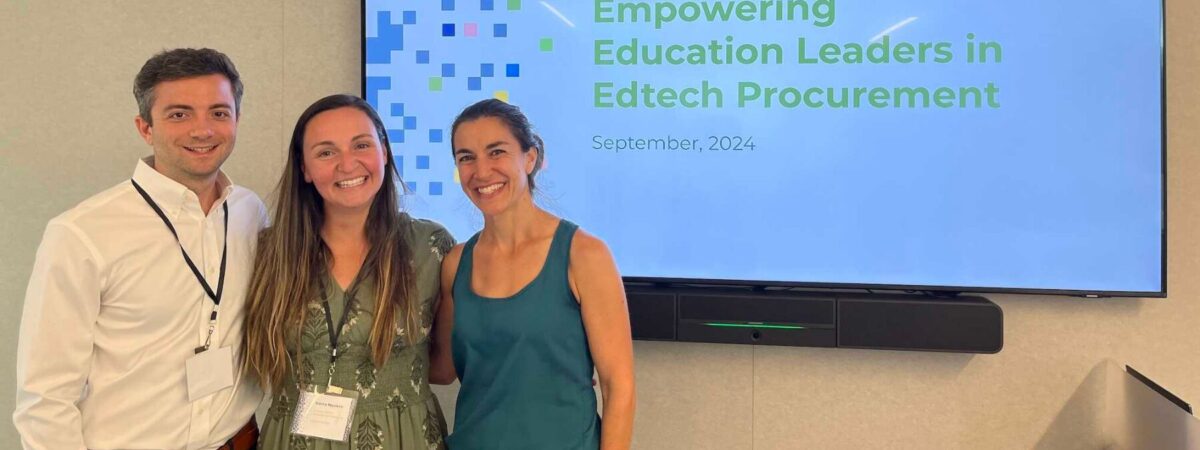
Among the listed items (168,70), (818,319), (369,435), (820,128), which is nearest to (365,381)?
(369,435)

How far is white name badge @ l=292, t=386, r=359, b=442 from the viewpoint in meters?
1.61

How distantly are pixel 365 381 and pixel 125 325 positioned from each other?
1.57 ft

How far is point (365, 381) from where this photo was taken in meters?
1.67

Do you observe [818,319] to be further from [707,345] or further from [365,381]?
[365,381]

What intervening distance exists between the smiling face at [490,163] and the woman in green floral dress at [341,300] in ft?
0.68

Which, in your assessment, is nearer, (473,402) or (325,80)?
(473,402)

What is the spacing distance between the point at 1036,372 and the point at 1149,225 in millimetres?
510

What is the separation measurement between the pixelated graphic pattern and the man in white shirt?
32.4 inches

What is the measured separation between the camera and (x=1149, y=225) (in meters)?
2.11

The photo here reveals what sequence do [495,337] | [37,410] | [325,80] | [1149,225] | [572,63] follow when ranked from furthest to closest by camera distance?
[325,80], [572,63], [1149,225], [495,337], [37,410]

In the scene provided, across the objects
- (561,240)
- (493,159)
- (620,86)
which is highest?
(620,86)

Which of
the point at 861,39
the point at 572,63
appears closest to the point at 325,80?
the point at 572,63

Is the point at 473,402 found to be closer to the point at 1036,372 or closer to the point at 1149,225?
the point at 1036,372

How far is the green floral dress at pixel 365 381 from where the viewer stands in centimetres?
165
